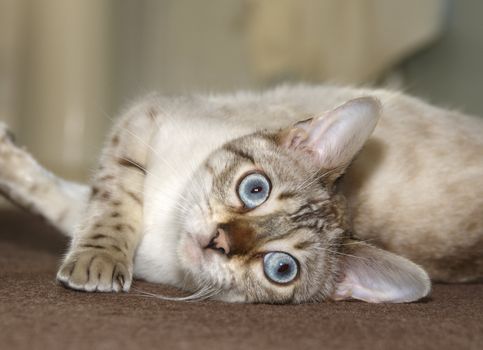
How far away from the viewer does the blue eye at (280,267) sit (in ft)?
6.38

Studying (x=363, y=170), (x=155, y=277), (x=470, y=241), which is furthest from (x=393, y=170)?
(x=155, y=277)

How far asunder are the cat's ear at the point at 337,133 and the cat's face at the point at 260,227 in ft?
0.19

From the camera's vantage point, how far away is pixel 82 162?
241 inches

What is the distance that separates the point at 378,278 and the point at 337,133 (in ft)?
1.55

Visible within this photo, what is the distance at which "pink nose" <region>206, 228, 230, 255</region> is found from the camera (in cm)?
188

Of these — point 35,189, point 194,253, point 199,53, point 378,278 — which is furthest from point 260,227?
point 199,53

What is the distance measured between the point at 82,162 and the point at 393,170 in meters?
4.15

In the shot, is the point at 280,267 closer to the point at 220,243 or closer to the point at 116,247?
the point at 220,243

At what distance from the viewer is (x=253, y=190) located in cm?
200

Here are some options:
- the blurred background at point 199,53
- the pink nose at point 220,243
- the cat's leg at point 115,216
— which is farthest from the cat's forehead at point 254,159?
the blurred background at point 199,53

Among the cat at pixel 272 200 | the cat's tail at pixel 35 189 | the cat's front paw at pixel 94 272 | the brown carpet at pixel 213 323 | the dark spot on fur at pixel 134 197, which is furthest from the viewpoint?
the cat's tail at pixel 35 189

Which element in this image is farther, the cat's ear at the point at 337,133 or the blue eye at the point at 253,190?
the cat's ear at the point at 337,133

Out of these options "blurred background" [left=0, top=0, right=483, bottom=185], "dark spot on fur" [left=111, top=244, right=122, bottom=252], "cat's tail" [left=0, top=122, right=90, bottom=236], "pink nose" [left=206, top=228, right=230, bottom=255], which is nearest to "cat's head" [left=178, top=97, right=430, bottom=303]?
"pink nose" [left=206, top=228, right=230, bottom=255]

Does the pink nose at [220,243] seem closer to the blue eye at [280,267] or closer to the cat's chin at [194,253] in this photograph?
the cat's chin at [194,253]
